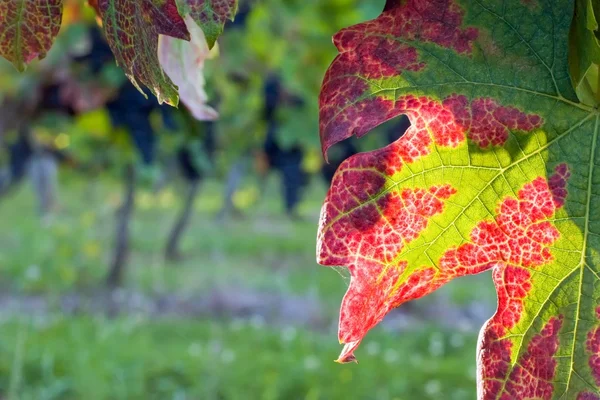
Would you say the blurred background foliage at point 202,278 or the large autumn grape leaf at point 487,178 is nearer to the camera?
the large autumn grape leaf at point 487,178

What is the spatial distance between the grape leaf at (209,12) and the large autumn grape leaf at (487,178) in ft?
0.23

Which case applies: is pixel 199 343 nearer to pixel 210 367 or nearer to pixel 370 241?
pixel 210 367

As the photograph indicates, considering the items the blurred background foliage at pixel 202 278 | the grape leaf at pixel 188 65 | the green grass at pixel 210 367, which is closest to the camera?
the grape leaf at pixel 188 65

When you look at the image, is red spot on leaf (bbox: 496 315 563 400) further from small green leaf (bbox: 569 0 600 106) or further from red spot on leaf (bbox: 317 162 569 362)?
small green leaf (bbox: 569 0 600 106)

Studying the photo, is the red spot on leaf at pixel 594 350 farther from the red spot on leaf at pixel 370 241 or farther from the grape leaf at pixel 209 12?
the grape leaf at pixel 209 12

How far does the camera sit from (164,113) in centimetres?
276

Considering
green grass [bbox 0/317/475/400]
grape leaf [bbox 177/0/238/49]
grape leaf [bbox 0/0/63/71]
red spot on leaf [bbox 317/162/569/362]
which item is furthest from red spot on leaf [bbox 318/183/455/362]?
green grass [bbox 0/317/475/400]

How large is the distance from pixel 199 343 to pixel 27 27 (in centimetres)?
454

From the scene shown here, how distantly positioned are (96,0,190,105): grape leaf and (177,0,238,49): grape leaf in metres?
0.01

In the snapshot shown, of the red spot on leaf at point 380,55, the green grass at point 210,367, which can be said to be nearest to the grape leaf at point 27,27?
the red spot on leaf at point 380,55

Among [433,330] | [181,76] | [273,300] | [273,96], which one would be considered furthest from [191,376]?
[181,76]

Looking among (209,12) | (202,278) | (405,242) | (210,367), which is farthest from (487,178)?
(202,278)

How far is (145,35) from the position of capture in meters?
0.41

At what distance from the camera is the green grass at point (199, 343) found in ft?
12.4
